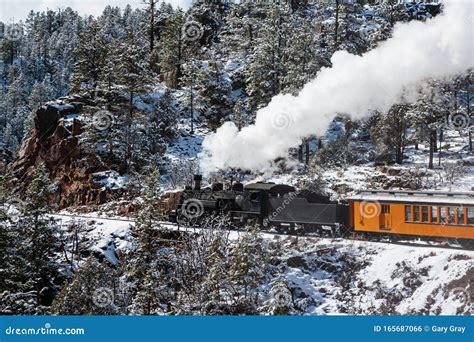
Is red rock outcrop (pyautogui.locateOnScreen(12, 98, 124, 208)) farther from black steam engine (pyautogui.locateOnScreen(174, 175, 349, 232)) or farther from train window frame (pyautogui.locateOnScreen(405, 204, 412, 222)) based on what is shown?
train window frame (pyautogui.locateOnScreen(405, 204, 412, 222))

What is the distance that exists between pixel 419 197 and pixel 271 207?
8.98 meters

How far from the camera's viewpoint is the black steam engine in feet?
86.5

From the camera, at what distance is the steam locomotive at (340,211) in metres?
22.0

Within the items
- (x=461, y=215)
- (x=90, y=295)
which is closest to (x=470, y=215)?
(x=461, y=215)

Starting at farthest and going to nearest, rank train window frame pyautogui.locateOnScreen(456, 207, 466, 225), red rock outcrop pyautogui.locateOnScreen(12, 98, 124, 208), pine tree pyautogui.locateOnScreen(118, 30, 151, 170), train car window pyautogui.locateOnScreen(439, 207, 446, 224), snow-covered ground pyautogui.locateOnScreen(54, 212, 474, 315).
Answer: pine tree pyautogui.locateOnScreen(118, 30, 151, 170)
red rock outcrop pyautogui.locateOnScreen(12, 98, 124, 208)
train car window pyautogui.locateOnScreen(439, 207, 446, 224)
train window frame pyautogui.locateOnScreen(456, 207, 466, 225)
snow-covered ground pyautogui.locateOnScreen(54, 212, 474, 315)

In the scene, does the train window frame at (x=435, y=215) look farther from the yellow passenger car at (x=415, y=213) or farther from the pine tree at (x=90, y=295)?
the pine tree at (x=90, y=295)

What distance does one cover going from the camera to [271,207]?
93.0 feet

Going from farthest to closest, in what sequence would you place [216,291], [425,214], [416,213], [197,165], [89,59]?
[89,59], [197,165], [416,213], [425,214], [216,291]

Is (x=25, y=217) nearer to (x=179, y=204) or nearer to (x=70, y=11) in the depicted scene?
(x=179, y=204)

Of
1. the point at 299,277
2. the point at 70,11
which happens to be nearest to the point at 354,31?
the point at 299,277

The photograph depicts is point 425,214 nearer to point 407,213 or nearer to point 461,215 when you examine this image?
point 407,213

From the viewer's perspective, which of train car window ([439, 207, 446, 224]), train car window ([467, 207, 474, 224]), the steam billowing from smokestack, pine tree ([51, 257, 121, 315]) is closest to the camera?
pine tree ([51, 257, 121, 315])

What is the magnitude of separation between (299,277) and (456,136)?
40.5m

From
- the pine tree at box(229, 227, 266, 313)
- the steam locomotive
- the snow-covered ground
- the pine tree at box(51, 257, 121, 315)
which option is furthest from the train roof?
the pine tree at box(51, 257, 121, 315)
